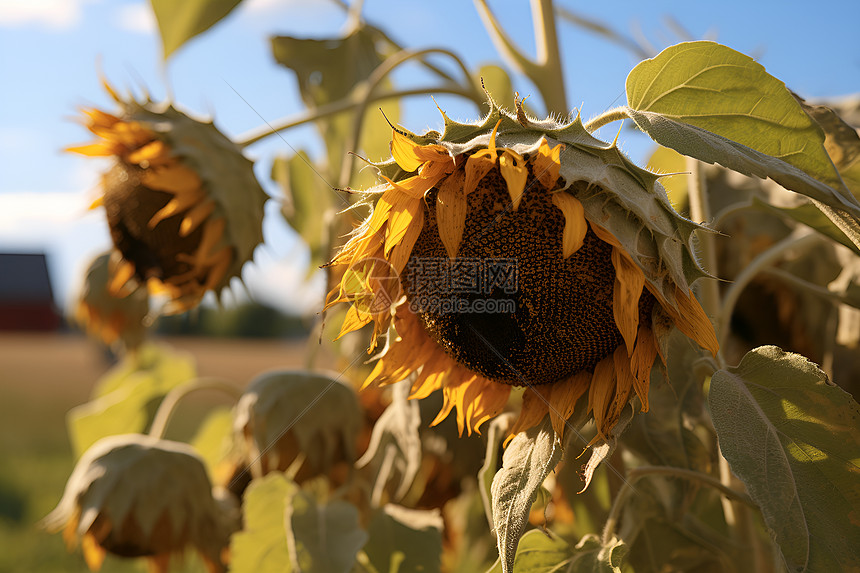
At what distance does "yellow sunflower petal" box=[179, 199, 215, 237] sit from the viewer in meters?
Result: 0.96

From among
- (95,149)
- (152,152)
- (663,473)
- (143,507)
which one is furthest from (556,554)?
(95,149)

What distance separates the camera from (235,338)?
24500 mm

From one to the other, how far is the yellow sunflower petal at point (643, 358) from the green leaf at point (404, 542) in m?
0.38

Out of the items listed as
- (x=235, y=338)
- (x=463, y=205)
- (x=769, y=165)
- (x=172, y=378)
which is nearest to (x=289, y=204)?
(x=172, y=378)

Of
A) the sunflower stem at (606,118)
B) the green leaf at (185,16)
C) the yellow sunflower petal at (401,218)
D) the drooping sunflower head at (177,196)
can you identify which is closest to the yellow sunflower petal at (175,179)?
the drooping sunflower head at (177,196)

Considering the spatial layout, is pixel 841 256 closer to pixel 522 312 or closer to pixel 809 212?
Result: pixel 809 212

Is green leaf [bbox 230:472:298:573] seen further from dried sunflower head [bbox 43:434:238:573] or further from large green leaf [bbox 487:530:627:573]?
large green leaf [bbox 487:530:627:573]

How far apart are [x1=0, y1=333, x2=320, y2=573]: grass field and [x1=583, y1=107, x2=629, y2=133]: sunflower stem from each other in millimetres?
878

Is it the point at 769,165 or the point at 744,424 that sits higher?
the point at 769,165

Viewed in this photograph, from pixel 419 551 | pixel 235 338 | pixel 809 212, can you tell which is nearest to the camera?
pixel 809 212

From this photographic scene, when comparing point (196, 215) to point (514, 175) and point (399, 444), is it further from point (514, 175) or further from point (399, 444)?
point (514, 175)

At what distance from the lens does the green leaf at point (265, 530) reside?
0.85m

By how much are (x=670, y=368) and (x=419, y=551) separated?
35 cm

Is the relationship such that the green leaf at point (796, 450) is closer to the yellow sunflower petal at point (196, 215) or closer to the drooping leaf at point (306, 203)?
the yellow sunflower petal at point (196, 215)
